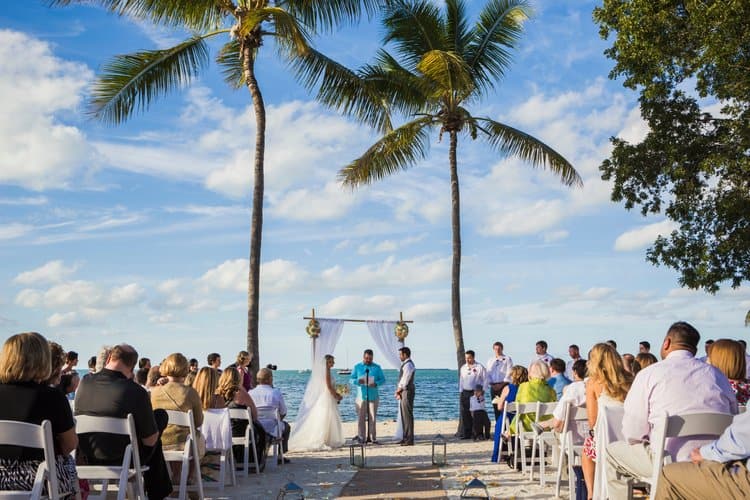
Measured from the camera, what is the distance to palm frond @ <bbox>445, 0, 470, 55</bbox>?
18.8 meters

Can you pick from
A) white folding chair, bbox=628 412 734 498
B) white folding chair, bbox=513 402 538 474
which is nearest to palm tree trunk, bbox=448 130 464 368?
white folding chair, bbox=513 402 538 474

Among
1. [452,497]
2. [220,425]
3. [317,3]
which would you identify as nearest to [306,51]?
[317,3]

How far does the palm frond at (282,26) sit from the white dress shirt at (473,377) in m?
7.22

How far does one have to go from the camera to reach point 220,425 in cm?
930

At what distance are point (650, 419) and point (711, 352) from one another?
1214mm

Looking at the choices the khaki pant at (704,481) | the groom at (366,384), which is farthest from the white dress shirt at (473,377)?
the khaki pant at (704,481)

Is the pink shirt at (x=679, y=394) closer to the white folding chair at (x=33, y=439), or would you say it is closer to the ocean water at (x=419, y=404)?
the white folding chair at (x=33, y=439)

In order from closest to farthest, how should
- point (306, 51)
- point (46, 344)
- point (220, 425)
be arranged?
point (46, 344) → point (220, 425) → point (306, 51)

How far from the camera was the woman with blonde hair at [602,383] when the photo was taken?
272 inches

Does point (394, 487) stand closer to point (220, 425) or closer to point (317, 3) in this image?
point (220, 425)

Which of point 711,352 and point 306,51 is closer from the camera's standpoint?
point 711,352

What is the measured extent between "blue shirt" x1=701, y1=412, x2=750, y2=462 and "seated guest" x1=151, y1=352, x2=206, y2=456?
16.1 ft

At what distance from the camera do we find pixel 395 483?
1011cm

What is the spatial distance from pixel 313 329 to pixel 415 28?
757 cm
